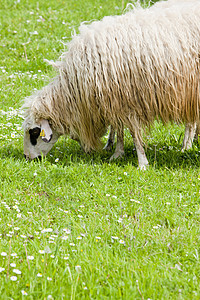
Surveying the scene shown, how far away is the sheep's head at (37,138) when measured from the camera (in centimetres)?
473

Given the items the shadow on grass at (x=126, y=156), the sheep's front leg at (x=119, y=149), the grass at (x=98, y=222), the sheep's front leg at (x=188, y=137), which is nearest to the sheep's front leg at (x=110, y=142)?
the shadow on grass at (x=126, y=156)

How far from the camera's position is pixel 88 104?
14.6ft

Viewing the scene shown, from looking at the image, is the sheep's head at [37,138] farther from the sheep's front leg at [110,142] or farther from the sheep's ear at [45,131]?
the sheep's front leg at [110,142]

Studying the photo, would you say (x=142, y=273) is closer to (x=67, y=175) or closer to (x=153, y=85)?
(x=67, y=175)

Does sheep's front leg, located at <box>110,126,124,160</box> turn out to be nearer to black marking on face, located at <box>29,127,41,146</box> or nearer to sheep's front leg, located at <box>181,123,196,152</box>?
sheep's front leg, located at <box>181,123,196,152</box>

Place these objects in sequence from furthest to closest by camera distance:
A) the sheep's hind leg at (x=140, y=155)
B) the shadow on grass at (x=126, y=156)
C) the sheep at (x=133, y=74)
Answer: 1. the shadow on grass at (x=126, y=156)
2. the sheep's hind leg at (x=140, y=155)
3. the sheep at (x=133, y=74)

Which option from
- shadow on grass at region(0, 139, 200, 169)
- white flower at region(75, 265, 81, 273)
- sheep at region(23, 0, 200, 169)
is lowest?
shadow on grass at region(0, 139, 200, 169)

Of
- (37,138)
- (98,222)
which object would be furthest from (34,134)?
(98,222)

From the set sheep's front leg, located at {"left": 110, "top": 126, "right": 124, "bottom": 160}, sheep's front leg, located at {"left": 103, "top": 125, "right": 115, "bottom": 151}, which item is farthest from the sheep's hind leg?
sheep's front leg, located at {"left": 103, "top": 125, "right": 115, "bottom": 151}

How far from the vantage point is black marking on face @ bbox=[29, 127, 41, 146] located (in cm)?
474

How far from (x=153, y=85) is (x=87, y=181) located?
1.15 metres

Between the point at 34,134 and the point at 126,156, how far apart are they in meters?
1.09

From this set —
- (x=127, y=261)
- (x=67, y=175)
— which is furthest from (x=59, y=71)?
(x=127, y=261)

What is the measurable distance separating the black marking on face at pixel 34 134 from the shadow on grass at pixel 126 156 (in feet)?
0.75
